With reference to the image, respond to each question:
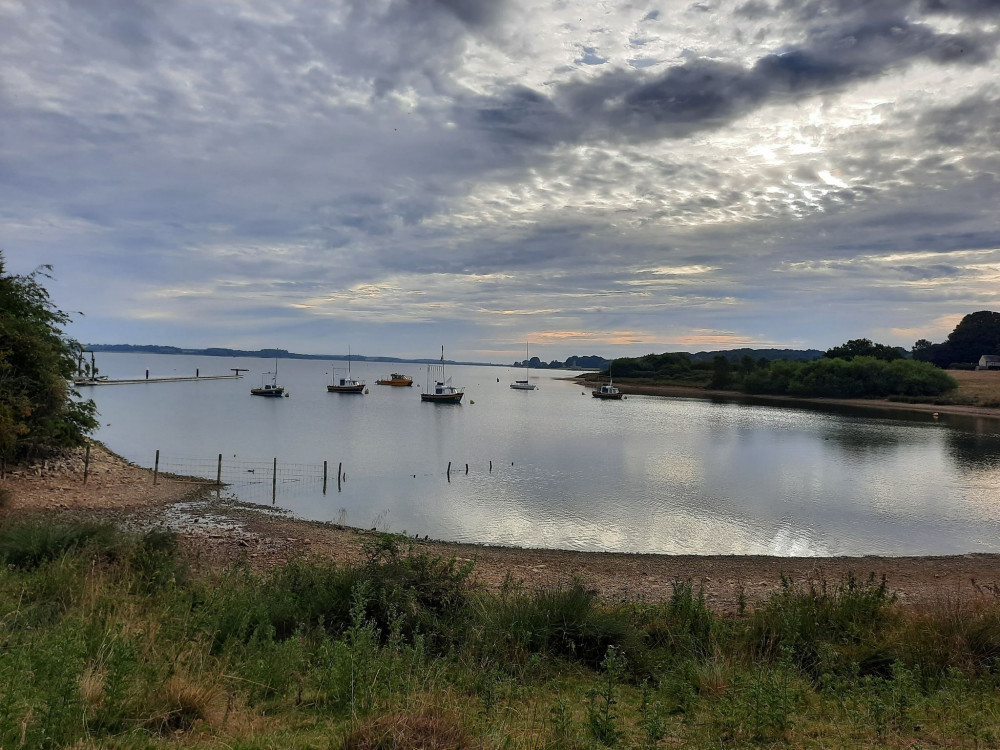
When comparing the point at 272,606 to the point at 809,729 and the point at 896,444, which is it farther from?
the point at 896,444

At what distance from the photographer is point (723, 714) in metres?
5.11

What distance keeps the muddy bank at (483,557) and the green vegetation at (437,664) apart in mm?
3641

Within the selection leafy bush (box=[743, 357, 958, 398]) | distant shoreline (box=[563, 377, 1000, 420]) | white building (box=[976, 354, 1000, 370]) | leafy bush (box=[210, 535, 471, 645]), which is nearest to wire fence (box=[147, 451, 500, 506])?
leafy bush (box=[210, 535, 471, 645])

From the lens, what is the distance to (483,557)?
1733 cm

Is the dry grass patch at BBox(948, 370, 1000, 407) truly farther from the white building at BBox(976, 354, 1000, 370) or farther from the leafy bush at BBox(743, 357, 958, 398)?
the white building at BBox(976, 354, 1000, 370)

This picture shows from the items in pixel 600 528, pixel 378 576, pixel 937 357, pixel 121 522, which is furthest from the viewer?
pixel 937 357

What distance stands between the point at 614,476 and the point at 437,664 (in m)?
29.7

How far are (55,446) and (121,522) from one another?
10.9 meters

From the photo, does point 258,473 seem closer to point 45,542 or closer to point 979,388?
point 45,542

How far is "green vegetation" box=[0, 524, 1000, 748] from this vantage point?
4301 millimetres

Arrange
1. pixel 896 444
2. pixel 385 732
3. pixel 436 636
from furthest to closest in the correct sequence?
1. pixel 896 444
2. pixel 436 636
3. pixel 385 732

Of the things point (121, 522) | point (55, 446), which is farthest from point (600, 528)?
point (55, 446)

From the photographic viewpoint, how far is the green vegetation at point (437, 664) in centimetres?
430

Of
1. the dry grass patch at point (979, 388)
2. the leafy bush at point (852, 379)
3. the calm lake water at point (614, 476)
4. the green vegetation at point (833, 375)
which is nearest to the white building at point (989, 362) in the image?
the dry grass patch at point (979, 388)
